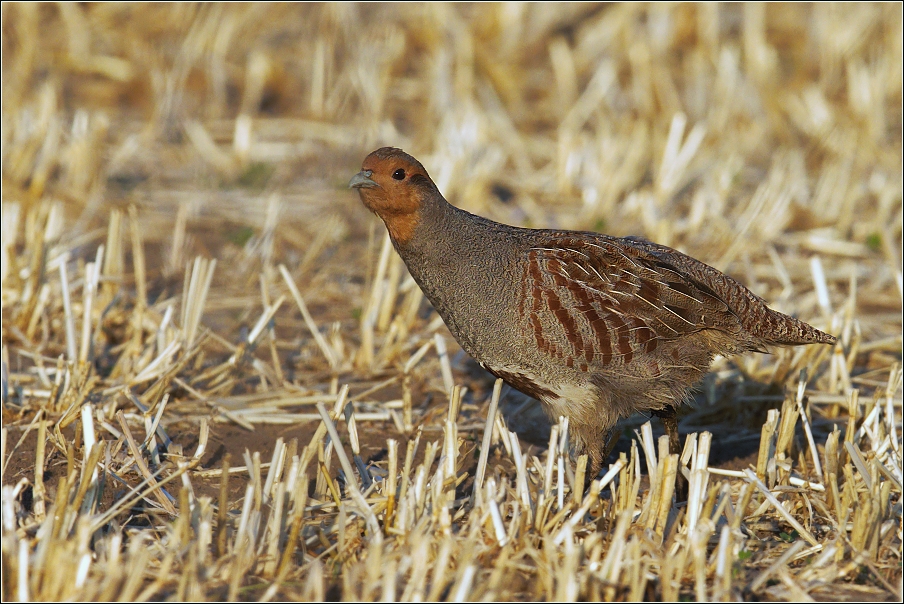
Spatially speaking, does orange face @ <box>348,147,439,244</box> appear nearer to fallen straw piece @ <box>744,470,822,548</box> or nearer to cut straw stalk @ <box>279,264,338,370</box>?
cut straw stalk @ <box>279,264,338,370</box>

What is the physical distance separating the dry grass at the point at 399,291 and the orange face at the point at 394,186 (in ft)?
2.14

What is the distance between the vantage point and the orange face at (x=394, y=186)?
363 cm

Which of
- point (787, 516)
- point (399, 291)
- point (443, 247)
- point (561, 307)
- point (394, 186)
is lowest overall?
point (787, 516)

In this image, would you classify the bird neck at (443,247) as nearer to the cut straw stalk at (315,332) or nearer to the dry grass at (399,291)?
the dry grass at (399,291)

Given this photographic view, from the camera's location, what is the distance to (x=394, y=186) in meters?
3.63

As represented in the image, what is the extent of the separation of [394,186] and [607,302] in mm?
838

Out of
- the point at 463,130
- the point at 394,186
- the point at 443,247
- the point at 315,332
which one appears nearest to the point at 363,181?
the point at 394,186

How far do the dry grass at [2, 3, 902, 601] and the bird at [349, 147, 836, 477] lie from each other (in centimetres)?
19

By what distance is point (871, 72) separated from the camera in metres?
8.55

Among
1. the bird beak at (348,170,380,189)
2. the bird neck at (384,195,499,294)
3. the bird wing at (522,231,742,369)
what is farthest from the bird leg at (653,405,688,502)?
the bird beak at (348,170,380,189)

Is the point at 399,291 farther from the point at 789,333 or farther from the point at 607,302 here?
the point at 789,333

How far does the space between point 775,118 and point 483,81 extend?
2.41 m

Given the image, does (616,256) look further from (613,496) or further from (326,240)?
(326,240)

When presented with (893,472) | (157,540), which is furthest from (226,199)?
(893,472)
